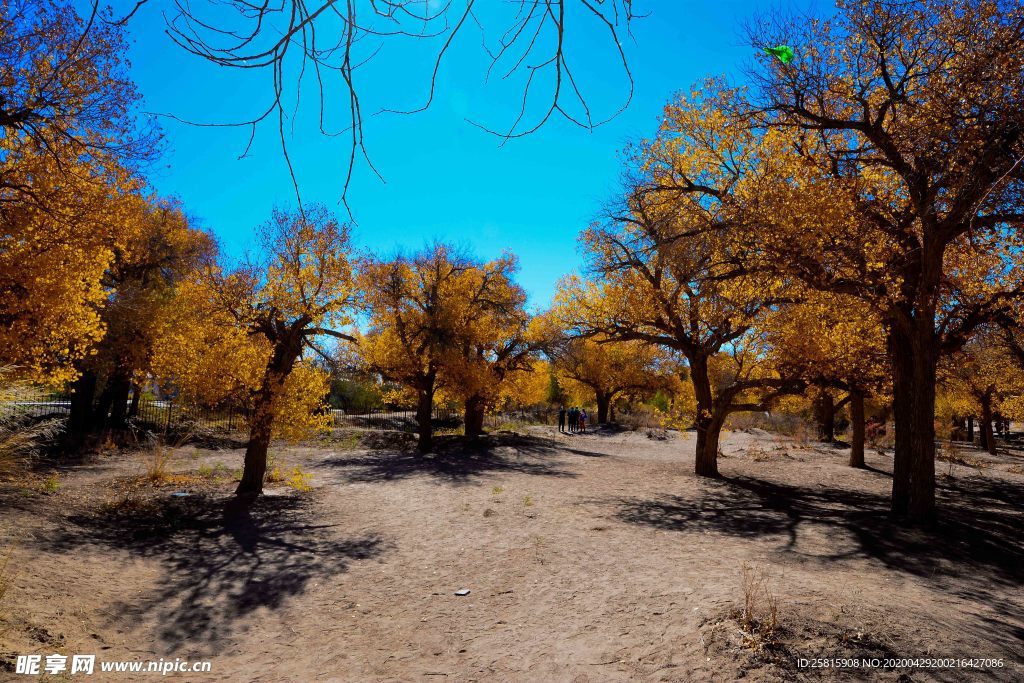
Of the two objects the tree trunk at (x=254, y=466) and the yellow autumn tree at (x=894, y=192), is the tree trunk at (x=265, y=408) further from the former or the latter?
the yellow autumn tree at (x=894, y=192)

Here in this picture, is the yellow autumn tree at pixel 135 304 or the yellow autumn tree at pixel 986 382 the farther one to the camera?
the yellow autumn tree at pixel 986 382

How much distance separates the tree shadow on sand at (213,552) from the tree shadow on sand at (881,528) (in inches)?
205

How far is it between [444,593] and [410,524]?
3612 millimetres

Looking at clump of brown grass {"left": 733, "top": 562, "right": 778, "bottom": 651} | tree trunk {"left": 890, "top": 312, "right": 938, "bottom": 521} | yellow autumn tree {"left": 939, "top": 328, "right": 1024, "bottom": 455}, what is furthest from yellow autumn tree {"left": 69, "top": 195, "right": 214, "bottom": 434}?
yellow autumn tree {"left": 939, "top": 328, "right": 1024, "bottom": 455}

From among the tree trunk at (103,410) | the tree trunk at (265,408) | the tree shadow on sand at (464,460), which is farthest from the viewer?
the tree trunk at (103,410)

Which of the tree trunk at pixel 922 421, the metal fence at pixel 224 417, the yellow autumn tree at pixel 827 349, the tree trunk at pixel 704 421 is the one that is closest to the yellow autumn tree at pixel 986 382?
the yellow autumn tree at pixel 827 349

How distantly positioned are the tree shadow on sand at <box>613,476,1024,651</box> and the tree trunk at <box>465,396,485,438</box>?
11368 mm

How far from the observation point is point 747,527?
8.83 metres

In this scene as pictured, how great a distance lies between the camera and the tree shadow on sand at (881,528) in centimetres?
602

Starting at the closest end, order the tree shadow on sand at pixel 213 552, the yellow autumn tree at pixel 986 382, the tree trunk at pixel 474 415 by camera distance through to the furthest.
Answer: the tree shadow on sand at pixel 213 552 < the yellow autumn tree at pixel 986 382 < the tree trunk at pixel 474 415

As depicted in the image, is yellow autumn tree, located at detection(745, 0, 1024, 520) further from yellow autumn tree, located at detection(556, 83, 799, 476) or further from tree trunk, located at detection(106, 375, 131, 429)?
tree trunk, located at detection(106, 375, 131, 429)

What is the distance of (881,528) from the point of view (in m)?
8.49

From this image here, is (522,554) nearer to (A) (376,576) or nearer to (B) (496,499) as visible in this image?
(A) (376,576)

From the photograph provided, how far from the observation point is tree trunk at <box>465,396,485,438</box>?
75.3 feet
